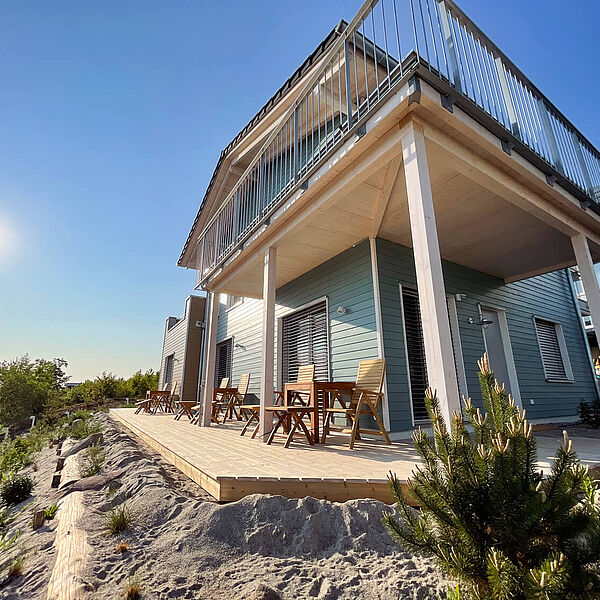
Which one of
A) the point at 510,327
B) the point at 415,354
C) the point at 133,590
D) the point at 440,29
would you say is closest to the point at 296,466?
the point at 133,590

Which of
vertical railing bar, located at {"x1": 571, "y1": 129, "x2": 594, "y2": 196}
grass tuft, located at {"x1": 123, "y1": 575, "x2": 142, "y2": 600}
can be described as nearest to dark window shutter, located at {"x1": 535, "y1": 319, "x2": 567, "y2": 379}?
vertical railing bar, located at {"x1": 571, "y1": 129, "x2": 594, "y2": 196}

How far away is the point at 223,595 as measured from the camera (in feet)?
4.32

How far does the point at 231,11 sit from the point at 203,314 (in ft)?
27.7

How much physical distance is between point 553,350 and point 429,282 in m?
7.26

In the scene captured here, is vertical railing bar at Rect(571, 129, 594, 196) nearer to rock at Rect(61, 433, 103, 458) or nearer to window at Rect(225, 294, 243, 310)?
window at Rect(225, 294, 243, 310)

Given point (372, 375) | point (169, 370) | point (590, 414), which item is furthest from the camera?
point (169, 370)

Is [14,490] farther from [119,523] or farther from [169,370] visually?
[169,370]

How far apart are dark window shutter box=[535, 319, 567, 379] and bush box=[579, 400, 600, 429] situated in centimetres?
69

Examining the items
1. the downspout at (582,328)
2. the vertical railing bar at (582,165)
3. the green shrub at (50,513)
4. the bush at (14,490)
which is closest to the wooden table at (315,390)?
the green shrub at (50,513)

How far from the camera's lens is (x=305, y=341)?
6.31 m

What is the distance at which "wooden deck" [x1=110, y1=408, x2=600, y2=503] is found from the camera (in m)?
2.04

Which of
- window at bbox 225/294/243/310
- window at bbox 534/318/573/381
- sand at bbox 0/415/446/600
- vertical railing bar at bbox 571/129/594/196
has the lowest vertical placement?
sand at bbox 0/415/446/600

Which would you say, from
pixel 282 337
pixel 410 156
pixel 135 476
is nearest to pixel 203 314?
pixel 282 337

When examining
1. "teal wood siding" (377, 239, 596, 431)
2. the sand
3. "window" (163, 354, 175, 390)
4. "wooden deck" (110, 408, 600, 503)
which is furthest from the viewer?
"window" (163, 354, 175, 390)
